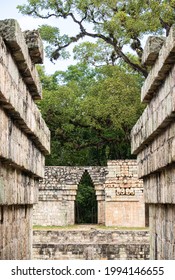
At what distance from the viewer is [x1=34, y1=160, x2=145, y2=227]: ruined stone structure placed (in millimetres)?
20703

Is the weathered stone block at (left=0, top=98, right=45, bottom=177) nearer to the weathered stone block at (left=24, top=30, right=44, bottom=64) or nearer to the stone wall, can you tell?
the weathered stone block at (left=24, top=30, right=44, bottom=64)

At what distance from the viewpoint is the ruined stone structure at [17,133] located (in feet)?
15.6

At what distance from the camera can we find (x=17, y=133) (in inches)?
227

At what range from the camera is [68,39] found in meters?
25.6

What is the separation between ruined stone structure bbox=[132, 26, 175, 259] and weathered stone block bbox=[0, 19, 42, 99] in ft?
4.71

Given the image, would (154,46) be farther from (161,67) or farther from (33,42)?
(33,42)

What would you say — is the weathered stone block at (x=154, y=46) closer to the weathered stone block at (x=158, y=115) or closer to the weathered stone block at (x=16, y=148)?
the weathered stone block at (x=158, y=115)

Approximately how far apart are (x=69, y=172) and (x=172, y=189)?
16859 mm

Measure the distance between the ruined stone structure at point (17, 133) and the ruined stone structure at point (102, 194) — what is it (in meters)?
13.1

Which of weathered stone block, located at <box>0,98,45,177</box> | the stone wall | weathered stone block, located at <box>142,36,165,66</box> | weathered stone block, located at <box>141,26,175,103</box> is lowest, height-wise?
the stone wall

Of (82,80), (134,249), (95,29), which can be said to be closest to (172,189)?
(134,249)

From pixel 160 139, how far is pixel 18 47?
2248 millimetres

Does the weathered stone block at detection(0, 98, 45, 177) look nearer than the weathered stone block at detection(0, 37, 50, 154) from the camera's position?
No

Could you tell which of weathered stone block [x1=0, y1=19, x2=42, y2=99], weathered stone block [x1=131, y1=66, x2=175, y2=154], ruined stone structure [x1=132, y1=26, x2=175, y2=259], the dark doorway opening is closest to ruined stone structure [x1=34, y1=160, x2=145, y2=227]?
the dark doorway opening
